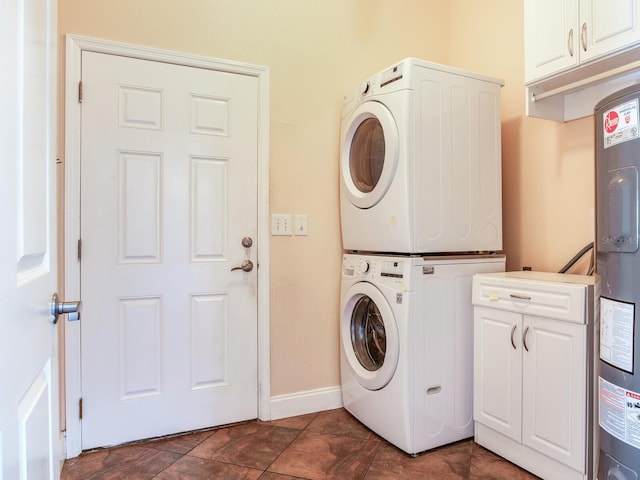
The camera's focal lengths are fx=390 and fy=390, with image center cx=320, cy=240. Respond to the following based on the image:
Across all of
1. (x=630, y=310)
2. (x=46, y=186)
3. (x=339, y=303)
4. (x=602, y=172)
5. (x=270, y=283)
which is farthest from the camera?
(x=339, y=303)

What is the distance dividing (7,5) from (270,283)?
71.0 inches

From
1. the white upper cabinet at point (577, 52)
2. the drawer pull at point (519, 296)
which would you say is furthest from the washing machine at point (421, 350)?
the white upper cabinet at point (577, 52)

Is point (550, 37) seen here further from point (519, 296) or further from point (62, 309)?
point (62, 309)

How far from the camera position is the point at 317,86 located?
238cm

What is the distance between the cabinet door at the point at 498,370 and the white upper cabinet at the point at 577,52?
1033mm

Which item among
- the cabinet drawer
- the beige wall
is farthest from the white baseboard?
the cabinet drawer

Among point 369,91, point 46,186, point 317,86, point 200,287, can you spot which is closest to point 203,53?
point 317,86

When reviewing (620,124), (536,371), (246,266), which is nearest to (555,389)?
(536,371)

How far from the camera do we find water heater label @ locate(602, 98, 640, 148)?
3.57 ft

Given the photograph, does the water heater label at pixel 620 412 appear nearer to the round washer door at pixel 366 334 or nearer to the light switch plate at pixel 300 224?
the round washer door at pixel 366 334

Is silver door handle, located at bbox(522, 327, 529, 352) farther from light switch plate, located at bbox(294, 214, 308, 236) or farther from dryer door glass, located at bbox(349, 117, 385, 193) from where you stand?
light switch plate, located at bbox(294, 214, 308, 236)

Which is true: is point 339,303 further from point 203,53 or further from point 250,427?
point 203,53

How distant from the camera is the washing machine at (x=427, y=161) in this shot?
6.05 feet

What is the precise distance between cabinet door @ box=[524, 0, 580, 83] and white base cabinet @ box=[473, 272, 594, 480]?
953 mm
